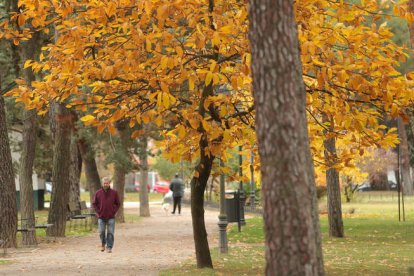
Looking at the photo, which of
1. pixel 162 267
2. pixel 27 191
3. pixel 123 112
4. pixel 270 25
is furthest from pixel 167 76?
pixel 27 191

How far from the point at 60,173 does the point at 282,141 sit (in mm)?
18966

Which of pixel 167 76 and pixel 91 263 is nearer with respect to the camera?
pixel 167 76

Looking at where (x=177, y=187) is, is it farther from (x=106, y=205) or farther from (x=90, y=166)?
(x=106, y=205)

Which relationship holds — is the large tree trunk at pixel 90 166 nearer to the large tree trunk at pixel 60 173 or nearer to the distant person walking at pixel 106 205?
the large tree trunk at pixel 60 173

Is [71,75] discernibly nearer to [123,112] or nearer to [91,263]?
[123,112]

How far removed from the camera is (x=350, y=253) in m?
19.4

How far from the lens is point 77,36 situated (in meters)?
13.2

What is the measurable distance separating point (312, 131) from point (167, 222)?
2158cm

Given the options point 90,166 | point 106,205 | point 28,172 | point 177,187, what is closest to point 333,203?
point 106,205

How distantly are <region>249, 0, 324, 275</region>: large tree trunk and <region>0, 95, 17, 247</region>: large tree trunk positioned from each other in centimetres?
1441

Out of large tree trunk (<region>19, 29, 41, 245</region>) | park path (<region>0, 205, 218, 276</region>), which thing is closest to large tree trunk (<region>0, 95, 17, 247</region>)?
park path (<region>0, 205, 218, 276</region>)

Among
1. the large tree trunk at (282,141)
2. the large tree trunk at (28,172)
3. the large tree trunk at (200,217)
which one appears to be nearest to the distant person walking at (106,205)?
the large tree trunk at (28,172)

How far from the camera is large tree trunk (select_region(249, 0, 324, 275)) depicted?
24.9 feet

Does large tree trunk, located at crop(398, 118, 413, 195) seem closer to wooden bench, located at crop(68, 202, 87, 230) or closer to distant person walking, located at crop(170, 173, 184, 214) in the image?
distant person walking, located at crop(170, 173, 184, 214)
